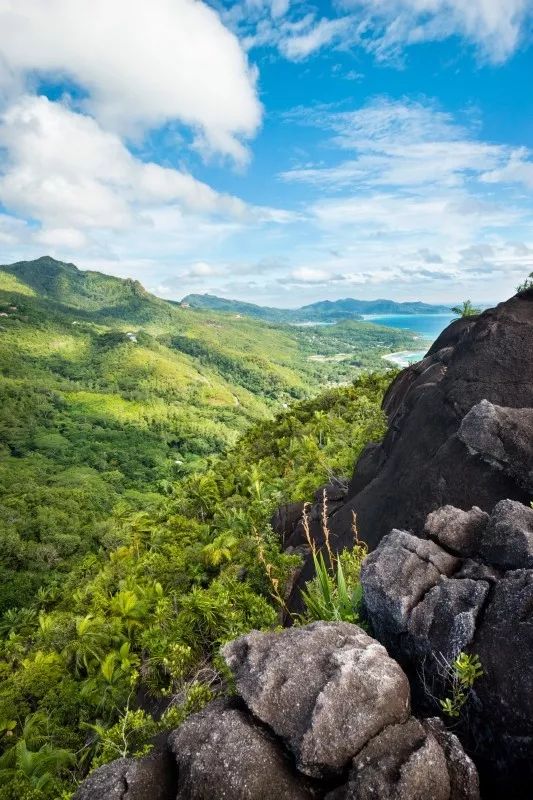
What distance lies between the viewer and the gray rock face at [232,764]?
3.56 meters

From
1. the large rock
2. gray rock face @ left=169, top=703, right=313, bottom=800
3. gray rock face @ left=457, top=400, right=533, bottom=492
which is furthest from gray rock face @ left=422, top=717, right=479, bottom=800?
gray rock face @ left=457, top=400, right=533, bottom=492

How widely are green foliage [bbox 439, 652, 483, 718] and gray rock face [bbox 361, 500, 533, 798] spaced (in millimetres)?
85

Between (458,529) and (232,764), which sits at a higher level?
(458,529)

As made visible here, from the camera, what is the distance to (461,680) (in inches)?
156

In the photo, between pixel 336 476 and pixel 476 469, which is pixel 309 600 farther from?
pixel 336 476

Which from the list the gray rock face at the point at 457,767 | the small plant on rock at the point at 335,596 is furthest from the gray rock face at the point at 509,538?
the gray rock face at the point at 457,767

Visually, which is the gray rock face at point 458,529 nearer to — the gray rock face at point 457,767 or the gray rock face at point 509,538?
the gray rock face at point 509,538

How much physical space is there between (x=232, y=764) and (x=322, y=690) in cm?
93

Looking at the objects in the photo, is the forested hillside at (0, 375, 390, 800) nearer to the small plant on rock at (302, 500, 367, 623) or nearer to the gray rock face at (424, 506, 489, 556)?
the small plant on rock at (302, 500, 367, 623)

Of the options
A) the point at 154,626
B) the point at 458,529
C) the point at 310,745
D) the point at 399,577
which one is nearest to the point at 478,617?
the point at 399,577

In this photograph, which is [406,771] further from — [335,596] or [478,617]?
[335,596]

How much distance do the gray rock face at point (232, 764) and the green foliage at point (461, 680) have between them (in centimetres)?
137

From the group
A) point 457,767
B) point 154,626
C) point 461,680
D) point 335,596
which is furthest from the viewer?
point 154,626

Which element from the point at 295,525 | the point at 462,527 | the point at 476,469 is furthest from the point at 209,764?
the point at 295,525
